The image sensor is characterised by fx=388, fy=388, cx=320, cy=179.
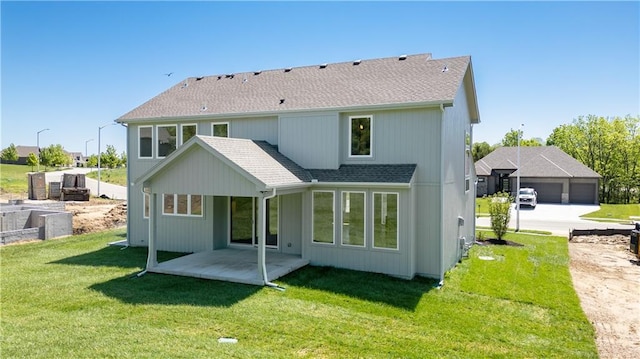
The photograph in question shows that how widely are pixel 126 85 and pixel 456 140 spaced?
2124 centimetres

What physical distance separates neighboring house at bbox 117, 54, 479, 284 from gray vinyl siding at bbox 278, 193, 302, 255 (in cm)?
3

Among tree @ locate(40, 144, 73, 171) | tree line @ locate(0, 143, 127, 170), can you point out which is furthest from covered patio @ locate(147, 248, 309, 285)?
tree @ locate(40, 144, 73, 171)

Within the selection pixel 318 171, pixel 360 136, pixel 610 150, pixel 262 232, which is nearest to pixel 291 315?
pixel 262 232

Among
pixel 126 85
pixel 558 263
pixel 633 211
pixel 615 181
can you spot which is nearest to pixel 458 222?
pixel 558 263

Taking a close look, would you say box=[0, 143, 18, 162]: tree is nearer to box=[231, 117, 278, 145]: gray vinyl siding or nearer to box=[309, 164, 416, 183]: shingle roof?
box=[231, 117, 278, 145]: gray vinyl siding

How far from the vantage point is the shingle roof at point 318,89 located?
1168 cm

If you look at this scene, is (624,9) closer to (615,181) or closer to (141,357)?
(141,357)

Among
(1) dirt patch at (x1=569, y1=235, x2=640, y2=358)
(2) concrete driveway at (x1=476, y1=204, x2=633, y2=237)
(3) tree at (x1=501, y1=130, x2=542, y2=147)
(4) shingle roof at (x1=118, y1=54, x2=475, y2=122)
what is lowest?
(1) dirt patch at (x1=569, y1=235, x2=640, y2=358)

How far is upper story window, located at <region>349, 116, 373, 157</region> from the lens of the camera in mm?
11820

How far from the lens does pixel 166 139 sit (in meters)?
14.5

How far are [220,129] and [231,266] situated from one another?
5.19 m

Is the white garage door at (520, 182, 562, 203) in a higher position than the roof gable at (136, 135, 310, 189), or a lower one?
lower

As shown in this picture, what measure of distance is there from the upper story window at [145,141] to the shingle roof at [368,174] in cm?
685

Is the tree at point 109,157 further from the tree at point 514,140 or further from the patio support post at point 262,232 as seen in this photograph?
the patio support post at point 262,232
